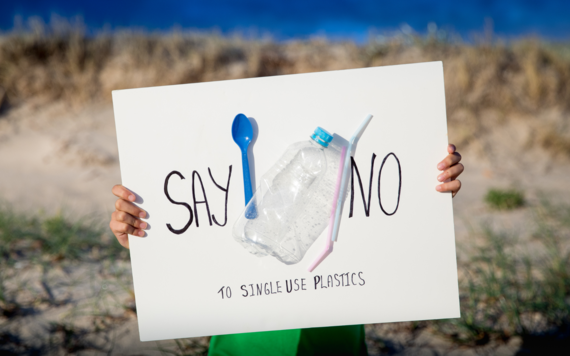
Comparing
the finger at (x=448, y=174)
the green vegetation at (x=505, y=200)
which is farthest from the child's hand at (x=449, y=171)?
→ the green vegetation at (x=505, y=200)

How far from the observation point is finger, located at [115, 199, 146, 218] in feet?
4.24

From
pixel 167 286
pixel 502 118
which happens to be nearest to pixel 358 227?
pixel 167 286

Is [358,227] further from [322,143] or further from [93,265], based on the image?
[93,265]

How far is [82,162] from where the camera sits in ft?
15.8

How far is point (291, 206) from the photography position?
1.35 metres

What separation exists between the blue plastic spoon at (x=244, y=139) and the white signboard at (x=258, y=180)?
21 millimetres

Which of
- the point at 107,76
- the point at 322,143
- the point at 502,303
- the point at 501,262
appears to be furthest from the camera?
the point at 107,76

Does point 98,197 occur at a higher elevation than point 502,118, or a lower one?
lower

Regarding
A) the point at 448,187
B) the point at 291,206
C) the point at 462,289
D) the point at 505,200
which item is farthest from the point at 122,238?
the point at 505,200

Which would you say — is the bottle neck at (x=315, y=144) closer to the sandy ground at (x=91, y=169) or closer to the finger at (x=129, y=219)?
the finger at (x=129, y=219)

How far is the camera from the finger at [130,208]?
1.29 meters

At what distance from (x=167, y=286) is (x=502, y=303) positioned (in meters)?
1.75

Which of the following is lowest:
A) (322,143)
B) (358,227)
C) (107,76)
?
(358,227)

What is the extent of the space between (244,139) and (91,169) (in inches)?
162
